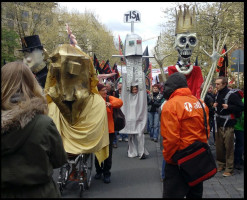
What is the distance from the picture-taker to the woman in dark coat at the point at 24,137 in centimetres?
203

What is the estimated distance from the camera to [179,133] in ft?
10.8

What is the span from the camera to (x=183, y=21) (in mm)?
6137

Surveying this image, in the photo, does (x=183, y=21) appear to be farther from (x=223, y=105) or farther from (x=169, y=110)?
(x=169, y=110)

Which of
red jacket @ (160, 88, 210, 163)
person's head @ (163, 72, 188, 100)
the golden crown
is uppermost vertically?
the golden crown

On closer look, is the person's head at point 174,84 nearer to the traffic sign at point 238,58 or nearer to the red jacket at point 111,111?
the red jacket at point 111,111

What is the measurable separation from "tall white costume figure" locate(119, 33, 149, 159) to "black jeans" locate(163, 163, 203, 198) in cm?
388

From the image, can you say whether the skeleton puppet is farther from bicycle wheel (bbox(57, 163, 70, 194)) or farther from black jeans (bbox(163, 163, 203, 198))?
black jeans (bbox(163, 163, 203, 198))

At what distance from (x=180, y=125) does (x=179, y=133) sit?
0.09 m

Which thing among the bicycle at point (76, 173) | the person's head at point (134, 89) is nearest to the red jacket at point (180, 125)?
the bicycle at point (76, 173)

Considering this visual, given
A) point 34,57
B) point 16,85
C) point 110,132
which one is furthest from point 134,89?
point 16,85

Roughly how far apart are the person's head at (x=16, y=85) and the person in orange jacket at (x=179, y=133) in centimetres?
161

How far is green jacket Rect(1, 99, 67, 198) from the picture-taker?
202cm

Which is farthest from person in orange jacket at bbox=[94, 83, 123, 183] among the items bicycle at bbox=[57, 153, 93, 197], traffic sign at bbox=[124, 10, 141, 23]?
traffic sign at bbox=[124, 10, 141, 23]

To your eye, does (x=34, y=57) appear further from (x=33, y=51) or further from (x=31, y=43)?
(x=31, y=43)
